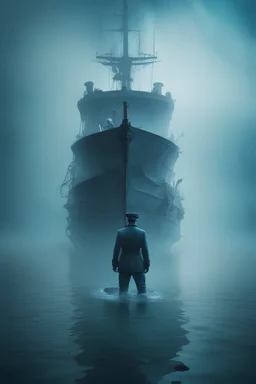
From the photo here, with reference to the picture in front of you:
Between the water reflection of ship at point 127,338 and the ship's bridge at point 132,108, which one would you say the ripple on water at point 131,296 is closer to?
the water reflection of ship at point 127,338

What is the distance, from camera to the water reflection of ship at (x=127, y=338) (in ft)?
13.8

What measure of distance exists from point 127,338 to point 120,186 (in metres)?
14.2

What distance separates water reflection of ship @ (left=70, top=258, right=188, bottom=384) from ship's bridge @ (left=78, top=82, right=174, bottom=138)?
18.5 metres

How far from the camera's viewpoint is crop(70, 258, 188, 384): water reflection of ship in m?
4.19

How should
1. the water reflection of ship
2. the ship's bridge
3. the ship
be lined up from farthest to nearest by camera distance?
the ship's bridge
the ship
the water reflection of ship

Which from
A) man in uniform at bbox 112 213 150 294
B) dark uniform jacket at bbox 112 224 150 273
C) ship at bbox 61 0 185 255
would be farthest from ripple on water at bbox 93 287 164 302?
ship at bbox 61 0 185 255

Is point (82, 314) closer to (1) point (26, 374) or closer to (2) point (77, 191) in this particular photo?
(1) point (26, 374)

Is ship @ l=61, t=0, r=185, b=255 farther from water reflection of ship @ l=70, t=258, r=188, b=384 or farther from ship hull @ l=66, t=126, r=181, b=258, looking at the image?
water reflection of ship @ l=70, t=258, r=188, b=384

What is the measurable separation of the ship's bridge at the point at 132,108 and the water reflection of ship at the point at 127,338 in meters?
18.5

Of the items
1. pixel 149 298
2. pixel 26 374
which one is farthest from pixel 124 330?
pixel 149 298

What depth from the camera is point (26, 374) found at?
418cm

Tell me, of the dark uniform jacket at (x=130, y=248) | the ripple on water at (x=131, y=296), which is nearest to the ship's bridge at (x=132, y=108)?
the ripple on water at (x=131, y=296)

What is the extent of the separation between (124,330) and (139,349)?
3.35ft

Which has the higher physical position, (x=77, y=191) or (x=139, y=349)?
(x=77, y=191)
